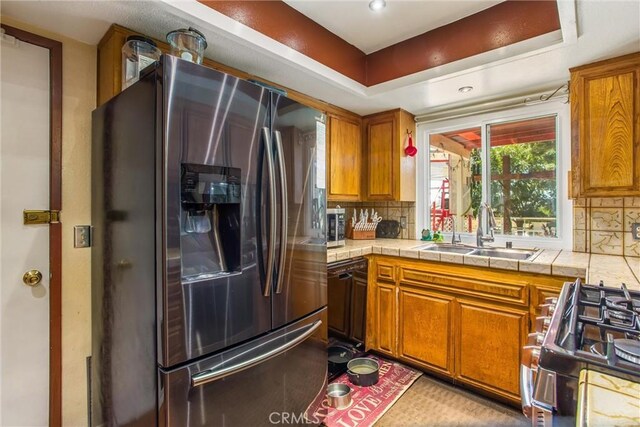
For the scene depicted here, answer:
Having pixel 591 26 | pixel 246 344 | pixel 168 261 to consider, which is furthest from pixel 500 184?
pixel 168 261

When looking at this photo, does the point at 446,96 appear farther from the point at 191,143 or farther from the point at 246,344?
the point at 246,344

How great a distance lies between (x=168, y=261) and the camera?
41.3 inches

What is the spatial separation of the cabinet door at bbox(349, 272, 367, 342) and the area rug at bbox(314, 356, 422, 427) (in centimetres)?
28

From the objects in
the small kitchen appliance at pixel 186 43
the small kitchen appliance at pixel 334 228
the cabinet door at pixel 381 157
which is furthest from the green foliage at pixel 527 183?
the small kitchen appliance at pixel 186 43

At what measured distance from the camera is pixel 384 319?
245 centimetres

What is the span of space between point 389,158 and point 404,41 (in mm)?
964

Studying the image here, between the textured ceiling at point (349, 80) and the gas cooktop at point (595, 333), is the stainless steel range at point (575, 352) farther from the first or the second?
the textured ceiling at point (349, 80)

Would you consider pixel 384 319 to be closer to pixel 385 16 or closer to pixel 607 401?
pixel 607 401

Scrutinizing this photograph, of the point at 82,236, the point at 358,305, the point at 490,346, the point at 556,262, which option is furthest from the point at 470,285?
the point at 82,236

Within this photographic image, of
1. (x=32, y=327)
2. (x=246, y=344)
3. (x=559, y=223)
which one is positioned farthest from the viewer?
(x=559, y=223)

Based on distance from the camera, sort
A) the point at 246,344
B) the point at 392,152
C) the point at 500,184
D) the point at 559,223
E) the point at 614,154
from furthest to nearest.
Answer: the point at 392,152 → the point at 500,184 → the point at 559,223 → the point at 614,154 → the point at 246,344

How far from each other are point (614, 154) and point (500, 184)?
2.76ft

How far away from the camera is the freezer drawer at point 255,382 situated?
1.08 m

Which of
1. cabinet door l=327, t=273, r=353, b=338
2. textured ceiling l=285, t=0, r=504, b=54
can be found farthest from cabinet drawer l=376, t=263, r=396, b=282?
textured ceiling l=285, t=0, r=504, b=54
